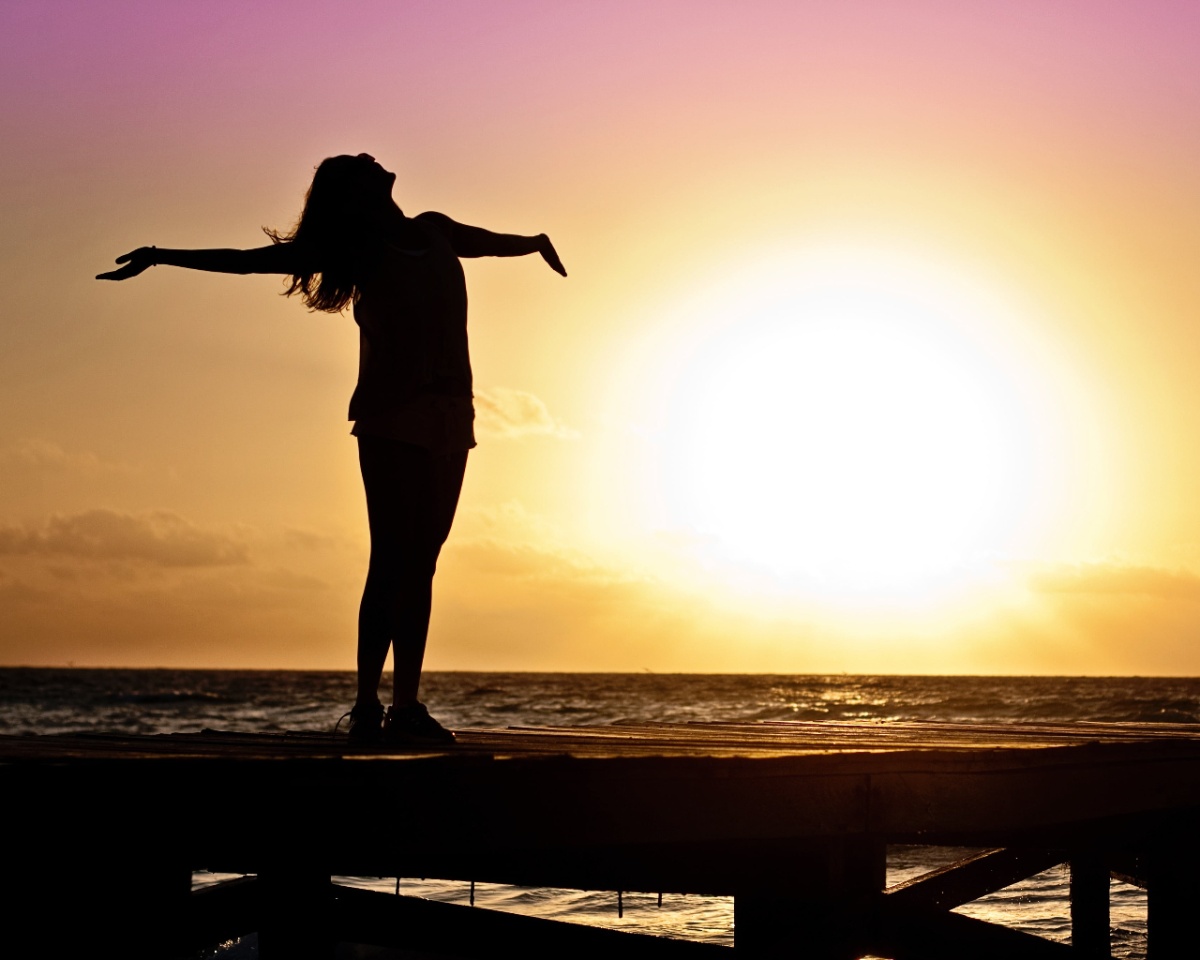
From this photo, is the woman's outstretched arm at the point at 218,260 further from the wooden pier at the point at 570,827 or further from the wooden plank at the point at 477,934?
the wooden plank at the point at 477,934

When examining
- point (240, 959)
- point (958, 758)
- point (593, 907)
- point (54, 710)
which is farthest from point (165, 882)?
point (54, 710)

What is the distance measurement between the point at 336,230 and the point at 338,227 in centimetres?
1

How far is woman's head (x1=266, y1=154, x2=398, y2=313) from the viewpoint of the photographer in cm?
480

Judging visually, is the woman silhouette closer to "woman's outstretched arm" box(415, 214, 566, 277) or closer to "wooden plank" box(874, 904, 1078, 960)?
"woman's outstretched arm" box(415, 214, 566, 277)

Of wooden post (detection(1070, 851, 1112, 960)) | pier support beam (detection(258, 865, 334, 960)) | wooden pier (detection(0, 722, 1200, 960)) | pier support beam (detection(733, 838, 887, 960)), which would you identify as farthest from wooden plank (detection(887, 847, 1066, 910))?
pier support beam (detection(258, 865, 334, 960))

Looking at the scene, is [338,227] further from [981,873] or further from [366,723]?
[981,873]

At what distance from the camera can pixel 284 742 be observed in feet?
16.0

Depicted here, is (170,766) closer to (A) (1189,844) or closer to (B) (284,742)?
(B) (284,742)

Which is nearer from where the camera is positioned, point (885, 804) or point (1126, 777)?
point (885, 804)

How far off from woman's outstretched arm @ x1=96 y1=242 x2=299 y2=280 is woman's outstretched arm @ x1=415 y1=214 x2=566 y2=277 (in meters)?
0.59

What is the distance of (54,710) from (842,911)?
195 feet

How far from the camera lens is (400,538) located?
4812 mm

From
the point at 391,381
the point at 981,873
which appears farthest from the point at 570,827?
the point at 981,873

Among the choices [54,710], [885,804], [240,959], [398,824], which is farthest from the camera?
[54,710]
